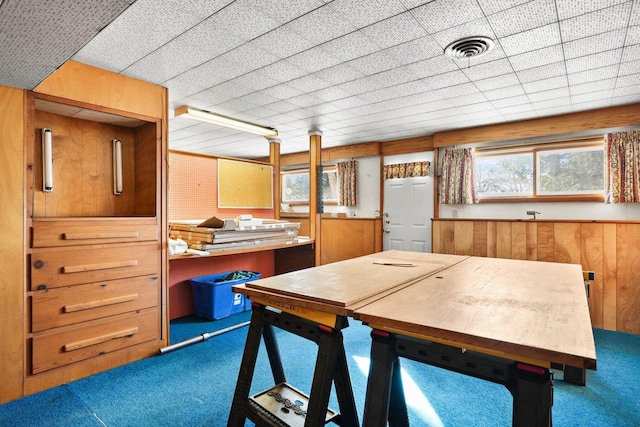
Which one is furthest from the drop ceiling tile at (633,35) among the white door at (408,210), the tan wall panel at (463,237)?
the white door at (408,210)

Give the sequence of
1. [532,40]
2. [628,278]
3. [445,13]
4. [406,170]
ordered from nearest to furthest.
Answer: [445,13], [532,40], [628,278], [406,170]

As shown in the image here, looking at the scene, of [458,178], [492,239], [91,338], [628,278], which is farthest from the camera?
[458,178]

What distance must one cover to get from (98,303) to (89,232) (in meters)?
0.54

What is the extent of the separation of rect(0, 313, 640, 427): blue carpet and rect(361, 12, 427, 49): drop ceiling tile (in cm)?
240

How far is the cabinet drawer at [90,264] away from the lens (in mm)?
2312

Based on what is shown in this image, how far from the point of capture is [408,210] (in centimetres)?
572

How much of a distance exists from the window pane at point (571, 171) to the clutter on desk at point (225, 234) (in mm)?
3531

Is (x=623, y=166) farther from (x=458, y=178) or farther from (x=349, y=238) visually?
(x=349, y=238)

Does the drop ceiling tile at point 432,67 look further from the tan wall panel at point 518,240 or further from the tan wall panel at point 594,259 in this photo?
the tan wall panel at point 594,259

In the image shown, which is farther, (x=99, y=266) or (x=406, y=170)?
(x=406, y=170)

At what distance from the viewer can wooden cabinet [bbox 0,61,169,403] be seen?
7.29 feet

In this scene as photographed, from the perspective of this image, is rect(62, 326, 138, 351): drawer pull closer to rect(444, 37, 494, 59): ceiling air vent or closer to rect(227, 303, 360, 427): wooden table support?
rect(227, 303, 360, 427): wooden table support

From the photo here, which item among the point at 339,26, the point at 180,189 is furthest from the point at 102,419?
the point at 339,26

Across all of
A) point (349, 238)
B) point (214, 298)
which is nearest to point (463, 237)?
point (349, 238)
